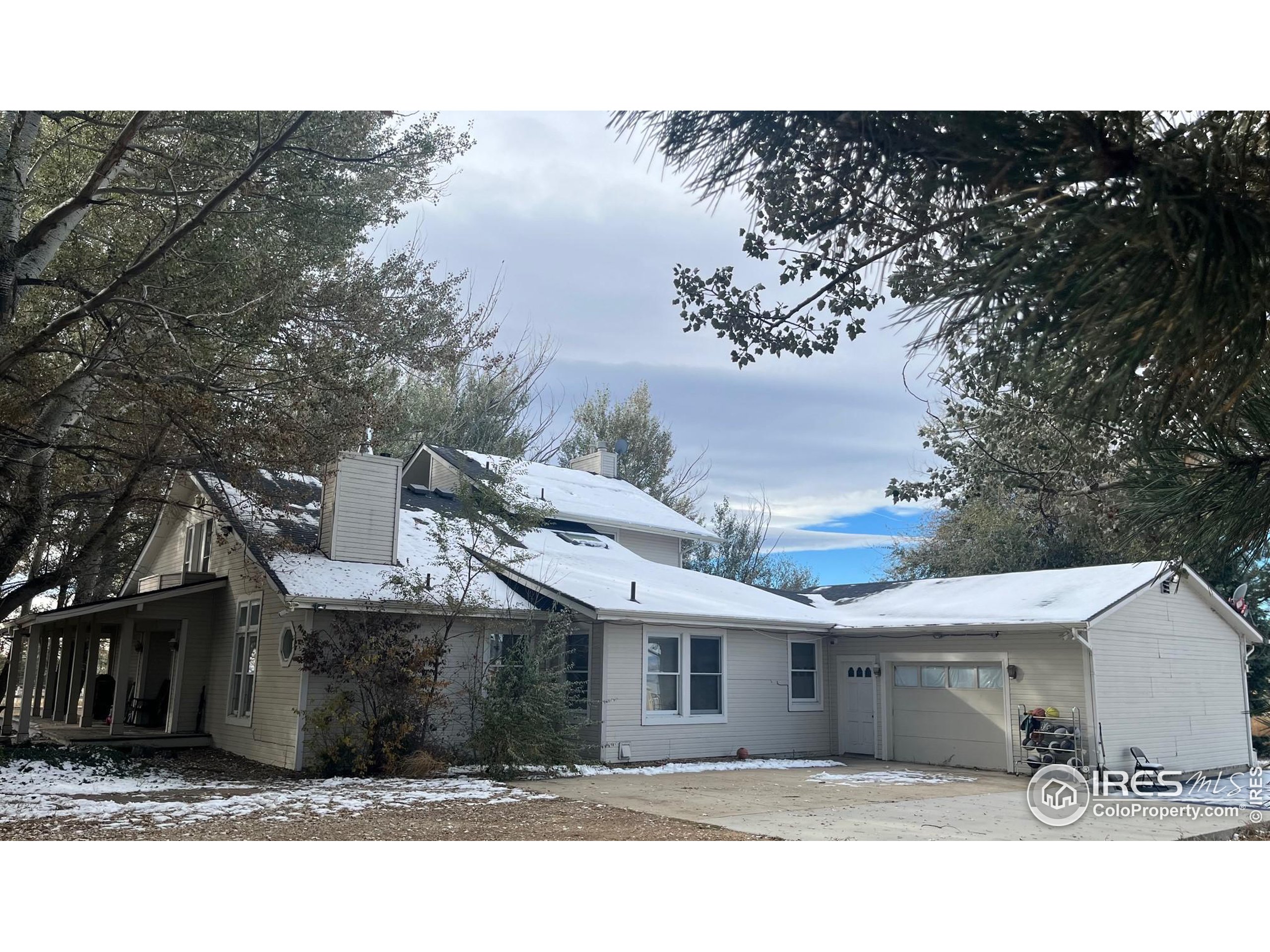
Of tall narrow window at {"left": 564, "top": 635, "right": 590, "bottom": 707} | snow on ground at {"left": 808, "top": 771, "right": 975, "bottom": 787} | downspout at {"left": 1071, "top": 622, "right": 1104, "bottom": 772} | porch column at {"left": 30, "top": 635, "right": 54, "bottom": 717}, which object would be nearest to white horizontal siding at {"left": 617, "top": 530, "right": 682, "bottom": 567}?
tall narrow window at {"left": 564, "top": 635, "right": 590, "bottom": 707}

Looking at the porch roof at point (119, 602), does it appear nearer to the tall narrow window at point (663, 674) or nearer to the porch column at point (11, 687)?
the porch column at point (11, 687)

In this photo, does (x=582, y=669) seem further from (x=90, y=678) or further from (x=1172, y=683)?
(x=90, y=678)

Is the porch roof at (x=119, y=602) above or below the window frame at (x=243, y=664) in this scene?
above

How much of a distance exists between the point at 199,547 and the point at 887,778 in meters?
10.3

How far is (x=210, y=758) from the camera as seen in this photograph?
1189cm

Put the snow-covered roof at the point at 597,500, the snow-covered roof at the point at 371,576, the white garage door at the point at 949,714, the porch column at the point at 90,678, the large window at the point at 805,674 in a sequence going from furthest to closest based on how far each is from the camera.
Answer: the snow-covered roof at the point at 597,500, the porch column at the point at 90,678, the large window at the point at 805,674, the white garage door at the point at 949,714, the snow-covered roof at the point at 371,576

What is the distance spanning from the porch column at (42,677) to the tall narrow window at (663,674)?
11.9 m

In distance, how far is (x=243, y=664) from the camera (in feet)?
41.0

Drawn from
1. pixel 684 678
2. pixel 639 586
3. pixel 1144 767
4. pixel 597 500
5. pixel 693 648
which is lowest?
pixel 1144 767

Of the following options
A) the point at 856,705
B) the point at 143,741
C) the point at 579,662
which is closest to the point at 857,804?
the point at 579,662

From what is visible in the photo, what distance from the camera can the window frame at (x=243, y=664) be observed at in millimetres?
12055

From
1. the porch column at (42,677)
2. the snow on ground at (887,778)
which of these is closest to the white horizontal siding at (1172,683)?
the snow on ground at (887,778)
